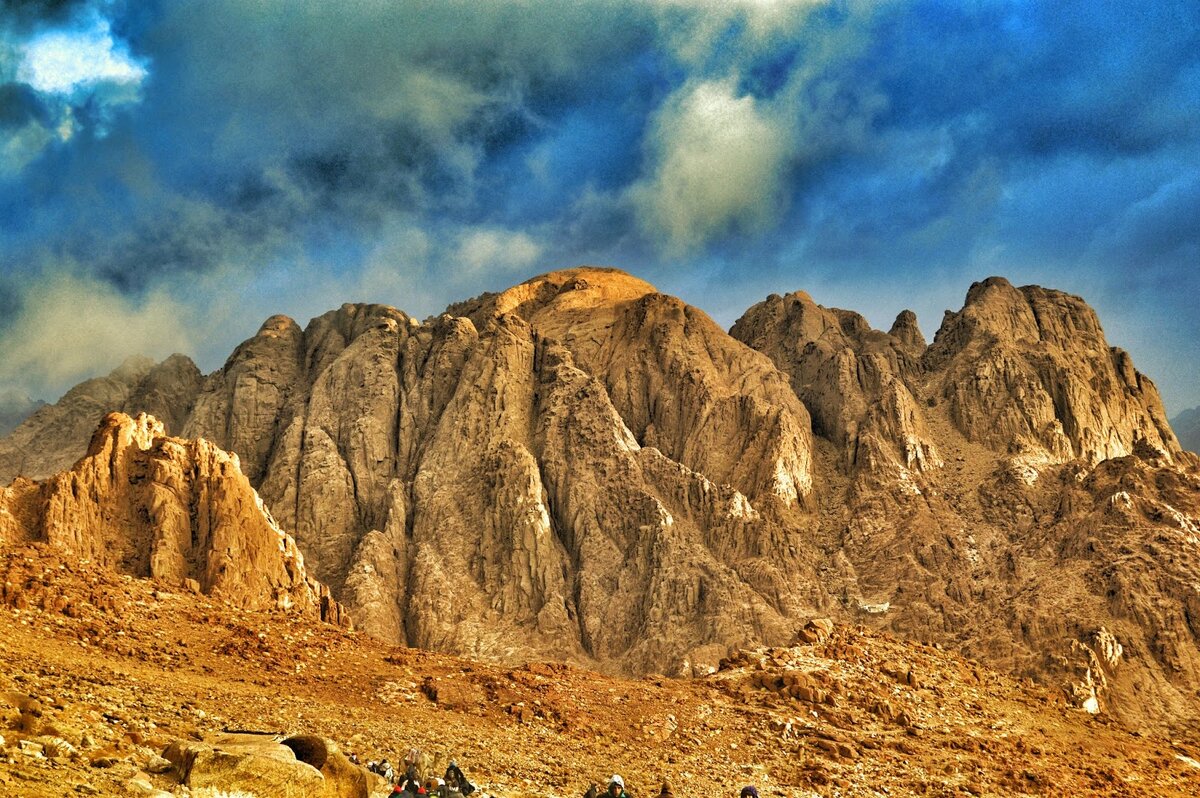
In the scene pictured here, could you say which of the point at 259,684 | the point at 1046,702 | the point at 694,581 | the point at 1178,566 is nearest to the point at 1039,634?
the point at 1178,566

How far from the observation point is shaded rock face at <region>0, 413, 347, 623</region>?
45312mm

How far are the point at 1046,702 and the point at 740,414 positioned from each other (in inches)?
1581

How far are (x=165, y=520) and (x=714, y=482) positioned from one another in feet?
142

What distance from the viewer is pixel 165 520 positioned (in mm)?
47156

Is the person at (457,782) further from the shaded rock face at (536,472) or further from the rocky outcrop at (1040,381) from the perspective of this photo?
the rocky outcrop at (1040,381)

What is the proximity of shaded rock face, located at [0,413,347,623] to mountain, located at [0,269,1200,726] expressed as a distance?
1340 centimetres

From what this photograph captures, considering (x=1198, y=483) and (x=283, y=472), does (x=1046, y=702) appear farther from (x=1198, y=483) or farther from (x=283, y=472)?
(x=283, y=472)

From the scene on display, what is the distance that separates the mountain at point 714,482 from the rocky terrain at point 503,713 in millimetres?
13684

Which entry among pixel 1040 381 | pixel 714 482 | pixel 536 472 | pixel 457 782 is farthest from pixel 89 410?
pixel 1040 381

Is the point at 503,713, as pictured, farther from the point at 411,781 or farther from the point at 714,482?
the point at 714,482

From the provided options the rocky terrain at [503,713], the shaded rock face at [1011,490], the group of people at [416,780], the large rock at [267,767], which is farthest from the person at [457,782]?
the shaded rock face at [1011,490]

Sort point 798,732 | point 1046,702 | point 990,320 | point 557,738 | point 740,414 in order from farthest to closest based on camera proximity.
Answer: point 990,320 < point 740,414 < point 1046,702 < point 798,732 < point 557,738

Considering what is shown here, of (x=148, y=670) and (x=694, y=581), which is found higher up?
(x=694, y=581)

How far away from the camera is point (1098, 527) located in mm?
Answer: 70188
